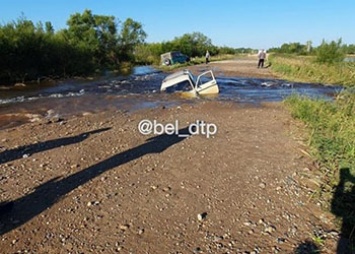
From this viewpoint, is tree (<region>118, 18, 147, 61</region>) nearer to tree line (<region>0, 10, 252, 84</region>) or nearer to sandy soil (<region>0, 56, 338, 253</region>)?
tree line (<region>0, 10, 252, 84</region>)

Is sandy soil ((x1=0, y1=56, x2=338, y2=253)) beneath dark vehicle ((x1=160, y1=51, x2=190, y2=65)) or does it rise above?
above

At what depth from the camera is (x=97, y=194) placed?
16.9 ft

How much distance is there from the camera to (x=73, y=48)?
34594 mm

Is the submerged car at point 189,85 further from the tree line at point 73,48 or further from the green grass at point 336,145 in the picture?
the tree line at point 73,48

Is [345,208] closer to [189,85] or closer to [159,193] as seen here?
[159,193]

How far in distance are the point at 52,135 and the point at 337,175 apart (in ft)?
21.4

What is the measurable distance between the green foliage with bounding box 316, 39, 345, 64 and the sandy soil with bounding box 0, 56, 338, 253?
23967 millimetres

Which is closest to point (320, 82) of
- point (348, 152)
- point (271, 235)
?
point (348, 152)

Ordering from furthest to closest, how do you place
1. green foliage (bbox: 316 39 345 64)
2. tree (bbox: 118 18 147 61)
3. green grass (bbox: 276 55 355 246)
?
tree (bbox: 118 18 147 61) → green foliage (bbox: 316 39 345 64) → green grass (bbox: 276 55 355 246)

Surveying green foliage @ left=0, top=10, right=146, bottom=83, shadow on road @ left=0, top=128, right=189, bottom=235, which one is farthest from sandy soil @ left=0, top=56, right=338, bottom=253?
green foliage @ left=0, top=10, right=146, bottom=83

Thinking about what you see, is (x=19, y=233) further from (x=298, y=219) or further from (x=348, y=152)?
(x=348, y=152)

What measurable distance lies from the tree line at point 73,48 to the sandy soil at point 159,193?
20.0 meters

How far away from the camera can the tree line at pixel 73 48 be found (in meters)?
26.2

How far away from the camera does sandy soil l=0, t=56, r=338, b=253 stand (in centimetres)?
408
